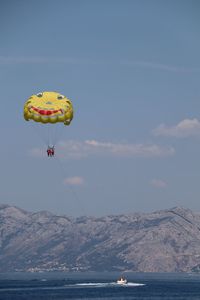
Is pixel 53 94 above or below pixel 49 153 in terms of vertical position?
above

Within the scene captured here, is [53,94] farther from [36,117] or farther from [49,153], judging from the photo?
[49,153]

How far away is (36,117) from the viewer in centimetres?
14800

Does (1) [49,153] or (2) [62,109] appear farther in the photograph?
(2) [62,109]

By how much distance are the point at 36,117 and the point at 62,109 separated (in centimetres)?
557

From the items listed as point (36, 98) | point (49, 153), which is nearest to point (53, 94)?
point (36, 98)

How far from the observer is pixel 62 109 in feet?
486

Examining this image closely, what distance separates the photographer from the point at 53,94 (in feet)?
501

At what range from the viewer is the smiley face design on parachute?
5817 inches

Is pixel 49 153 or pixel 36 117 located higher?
pixel 36 117

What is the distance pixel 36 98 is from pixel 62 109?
702 cm

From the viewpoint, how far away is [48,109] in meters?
148

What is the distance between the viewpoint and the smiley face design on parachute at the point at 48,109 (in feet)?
485

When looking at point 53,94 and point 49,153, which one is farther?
point 53,94

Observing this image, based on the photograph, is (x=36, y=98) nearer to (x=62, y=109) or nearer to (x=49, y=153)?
(x=62, y=109)
